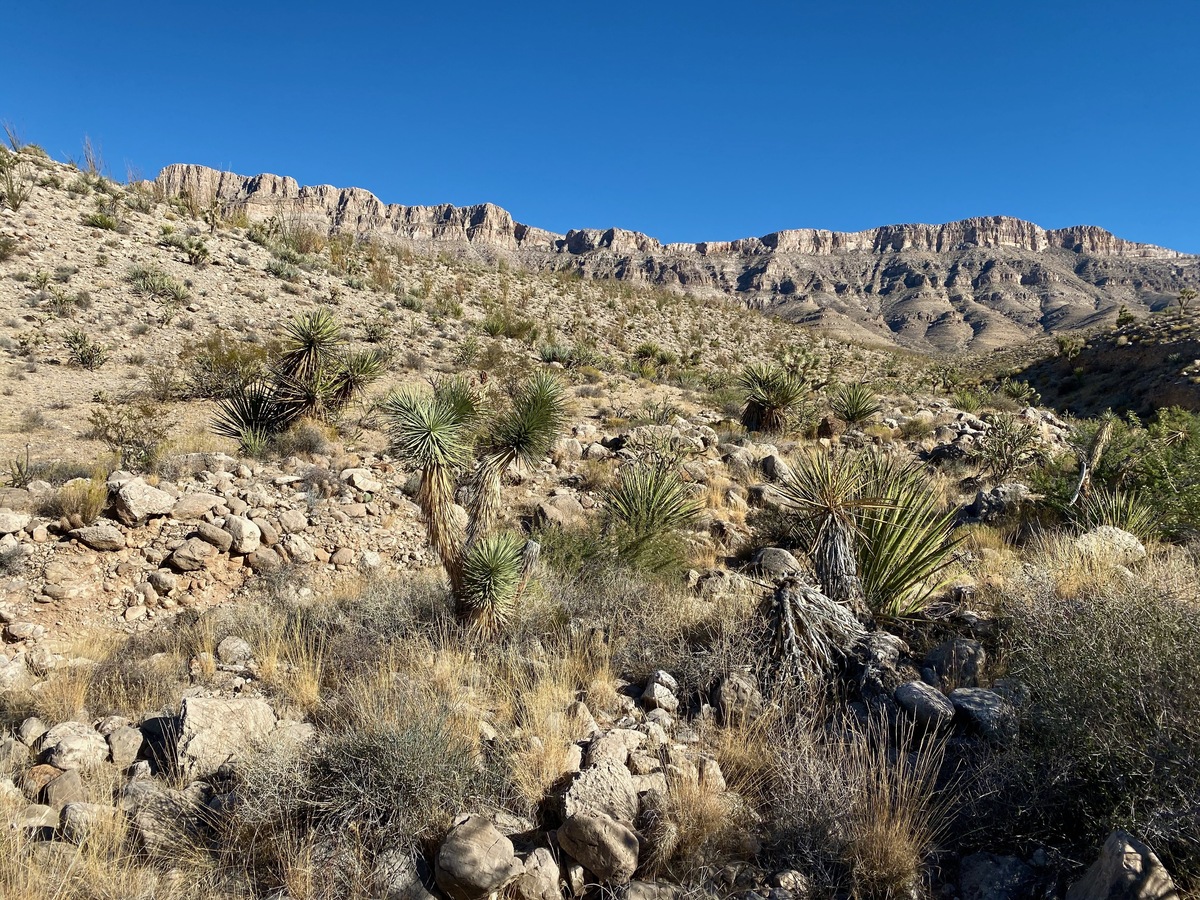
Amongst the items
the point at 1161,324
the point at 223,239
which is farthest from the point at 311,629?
the point at 1161,324

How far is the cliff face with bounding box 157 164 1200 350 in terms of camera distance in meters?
81.7

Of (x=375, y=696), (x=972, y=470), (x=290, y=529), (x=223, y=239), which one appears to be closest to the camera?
(x=375, y=696)

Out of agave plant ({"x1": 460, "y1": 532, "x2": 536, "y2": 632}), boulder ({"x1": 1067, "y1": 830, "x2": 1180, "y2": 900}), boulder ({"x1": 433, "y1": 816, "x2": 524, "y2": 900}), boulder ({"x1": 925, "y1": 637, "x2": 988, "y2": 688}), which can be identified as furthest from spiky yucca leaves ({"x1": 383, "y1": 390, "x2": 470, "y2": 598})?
boulder ({"x1": 1067, "y1": 830, "x2": 1180, "y2": 900})

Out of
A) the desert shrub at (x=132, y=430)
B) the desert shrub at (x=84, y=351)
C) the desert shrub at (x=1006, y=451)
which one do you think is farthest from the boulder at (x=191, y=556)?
the desert shrub at (x=1006, y=451)

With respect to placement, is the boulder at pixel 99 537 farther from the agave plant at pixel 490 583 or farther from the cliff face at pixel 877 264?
the cliff face at pixel 877 264

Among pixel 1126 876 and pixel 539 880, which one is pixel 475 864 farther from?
pixel 1126 876

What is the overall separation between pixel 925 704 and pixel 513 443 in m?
4.00

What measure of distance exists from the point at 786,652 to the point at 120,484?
743 cm

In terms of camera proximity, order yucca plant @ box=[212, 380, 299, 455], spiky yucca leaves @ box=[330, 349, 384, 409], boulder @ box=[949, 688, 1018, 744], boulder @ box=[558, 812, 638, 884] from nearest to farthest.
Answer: boulder @ box=[558, 812, 638, 884], boulder @ box=[949, 688, 1018, 744], yucca plant @ box=[212, 380, 299, 455], spiky yucca leaves @ box=[330, 349, 384, 409]

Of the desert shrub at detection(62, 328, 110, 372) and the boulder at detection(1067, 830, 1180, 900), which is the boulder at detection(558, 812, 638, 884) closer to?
the boulder at detection(1067, 830, 1180, 900)

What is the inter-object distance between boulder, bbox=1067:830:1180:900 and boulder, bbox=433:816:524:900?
2192 mm

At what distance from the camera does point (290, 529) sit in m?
7.56

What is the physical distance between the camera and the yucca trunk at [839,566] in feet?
15.6

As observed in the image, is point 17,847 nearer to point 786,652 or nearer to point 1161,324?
point 786,652
